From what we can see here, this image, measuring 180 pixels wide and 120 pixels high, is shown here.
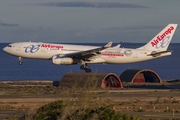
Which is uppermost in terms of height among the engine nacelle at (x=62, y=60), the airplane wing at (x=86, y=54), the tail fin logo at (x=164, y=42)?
the tail fin logo at (x=164, y=42)

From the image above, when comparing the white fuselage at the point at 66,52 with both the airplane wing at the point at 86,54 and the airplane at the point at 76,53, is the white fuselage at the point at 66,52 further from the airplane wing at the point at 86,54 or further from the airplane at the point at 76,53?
the airplane wing at the point at 86,54

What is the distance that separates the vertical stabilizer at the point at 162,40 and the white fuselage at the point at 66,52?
7.61ft

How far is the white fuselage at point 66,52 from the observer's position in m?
54.1

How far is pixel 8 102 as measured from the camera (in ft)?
121

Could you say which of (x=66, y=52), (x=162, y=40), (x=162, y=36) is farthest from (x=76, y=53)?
(x=162, y=36)

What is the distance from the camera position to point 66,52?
180ft

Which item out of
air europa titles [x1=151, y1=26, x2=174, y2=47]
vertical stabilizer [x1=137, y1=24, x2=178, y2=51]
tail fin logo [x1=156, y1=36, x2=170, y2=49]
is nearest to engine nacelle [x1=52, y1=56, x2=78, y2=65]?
vertical stabilizer [x1=137, y1=24, x2=178, y2=51]

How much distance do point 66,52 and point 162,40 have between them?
65.4ft

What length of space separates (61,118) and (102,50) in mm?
35969

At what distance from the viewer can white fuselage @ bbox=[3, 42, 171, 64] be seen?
54.1 metres

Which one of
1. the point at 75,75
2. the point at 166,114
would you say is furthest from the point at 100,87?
the point at 166,114

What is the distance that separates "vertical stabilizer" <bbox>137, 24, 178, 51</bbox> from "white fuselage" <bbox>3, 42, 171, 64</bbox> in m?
2.32

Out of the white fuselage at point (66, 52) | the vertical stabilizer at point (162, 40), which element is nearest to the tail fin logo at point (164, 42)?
the vertical stabilizer at point (162, 40)

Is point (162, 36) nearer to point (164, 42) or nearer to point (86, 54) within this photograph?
point (164, 42)
